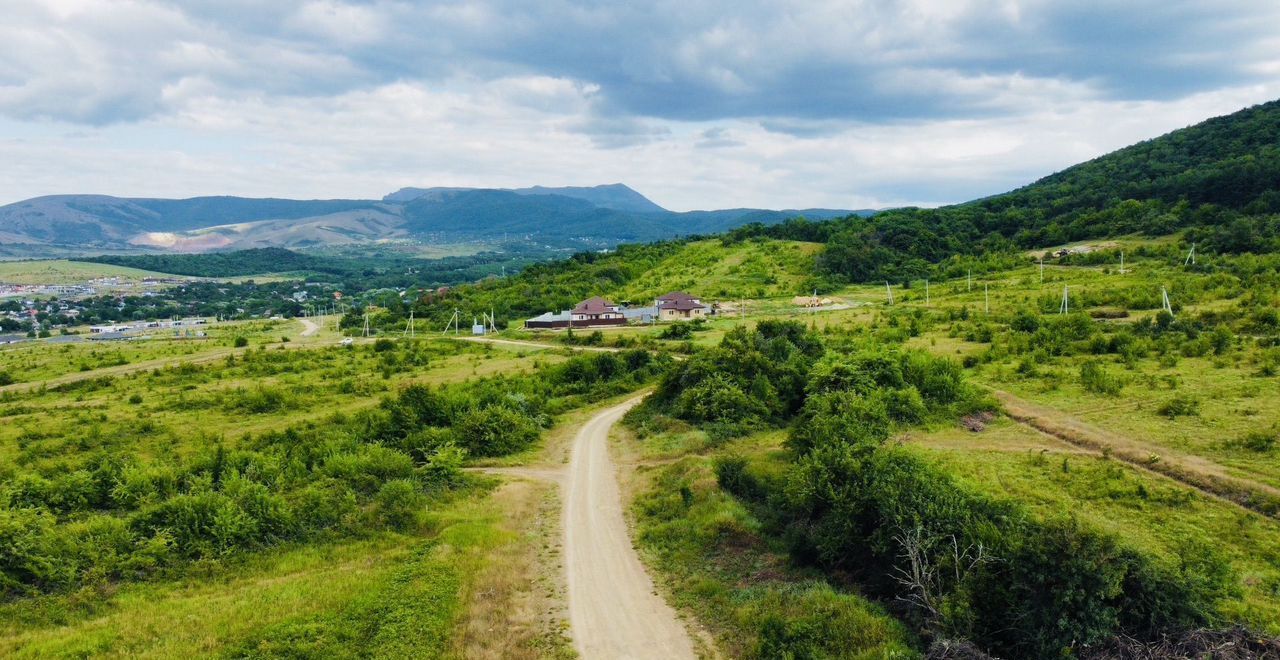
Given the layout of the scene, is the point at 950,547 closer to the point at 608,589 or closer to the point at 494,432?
the point at 608,589

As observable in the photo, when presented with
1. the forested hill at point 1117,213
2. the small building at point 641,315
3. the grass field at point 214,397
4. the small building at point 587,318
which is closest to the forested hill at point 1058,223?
the forested hill at point 1117,213

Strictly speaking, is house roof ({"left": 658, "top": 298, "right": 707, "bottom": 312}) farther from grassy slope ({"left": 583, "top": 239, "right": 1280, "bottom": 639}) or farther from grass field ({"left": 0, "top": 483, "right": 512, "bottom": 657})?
grass field ({"left": 0, "top": 483, "right": 512, "bottom": 657})

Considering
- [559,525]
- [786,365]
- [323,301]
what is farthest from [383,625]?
[323,301]

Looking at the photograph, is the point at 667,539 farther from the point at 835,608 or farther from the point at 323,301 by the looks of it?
the point at 323,301

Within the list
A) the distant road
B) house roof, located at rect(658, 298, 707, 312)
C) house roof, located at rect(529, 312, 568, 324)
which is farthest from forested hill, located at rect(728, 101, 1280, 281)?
the distant road

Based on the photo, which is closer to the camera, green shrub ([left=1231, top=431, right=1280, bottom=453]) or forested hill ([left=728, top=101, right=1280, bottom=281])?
green shrub ([left=1231, top=431, right=1280, bottom=453])

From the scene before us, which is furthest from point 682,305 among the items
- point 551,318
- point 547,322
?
point 547,322
